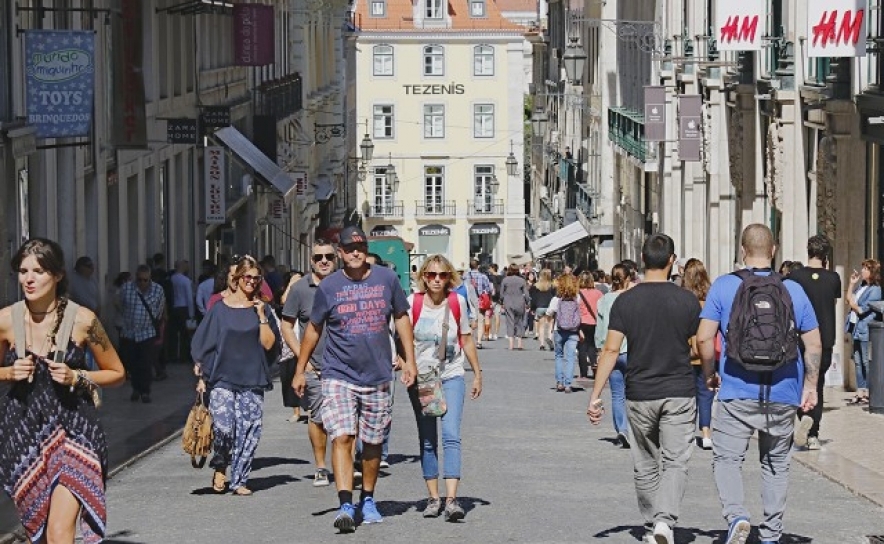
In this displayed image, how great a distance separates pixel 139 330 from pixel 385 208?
70.4 meters

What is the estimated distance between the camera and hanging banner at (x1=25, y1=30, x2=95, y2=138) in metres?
21.1

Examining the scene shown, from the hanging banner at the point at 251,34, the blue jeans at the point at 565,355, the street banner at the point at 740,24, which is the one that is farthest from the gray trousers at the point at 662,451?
the hanging banner at the point at 251,34

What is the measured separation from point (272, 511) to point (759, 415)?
3559 mm

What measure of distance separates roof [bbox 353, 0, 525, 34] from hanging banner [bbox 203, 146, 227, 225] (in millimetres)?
54388

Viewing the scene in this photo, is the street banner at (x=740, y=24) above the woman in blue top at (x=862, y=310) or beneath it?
above

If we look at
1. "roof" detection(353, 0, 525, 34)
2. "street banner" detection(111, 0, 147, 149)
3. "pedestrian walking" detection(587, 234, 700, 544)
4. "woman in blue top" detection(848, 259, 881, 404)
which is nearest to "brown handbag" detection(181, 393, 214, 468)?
"pedestrian walking" detection(587, 234, 700, 544)

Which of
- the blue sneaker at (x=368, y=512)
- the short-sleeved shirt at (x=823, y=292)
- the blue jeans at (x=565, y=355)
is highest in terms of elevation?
the short-sleeved shirt at (x=823, y=292)

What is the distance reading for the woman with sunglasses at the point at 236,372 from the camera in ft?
45.6

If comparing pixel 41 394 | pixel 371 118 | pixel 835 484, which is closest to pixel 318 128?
pixel 371 118

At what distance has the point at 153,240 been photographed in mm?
32500

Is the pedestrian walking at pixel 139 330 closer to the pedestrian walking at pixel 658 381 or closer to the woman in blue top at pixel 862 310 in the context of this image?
the woman in blue top at pixel 862 310

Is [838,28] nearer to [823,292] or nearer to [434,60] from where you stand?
[823,292]

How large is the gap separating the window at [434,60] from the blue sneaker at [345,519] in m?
81.7

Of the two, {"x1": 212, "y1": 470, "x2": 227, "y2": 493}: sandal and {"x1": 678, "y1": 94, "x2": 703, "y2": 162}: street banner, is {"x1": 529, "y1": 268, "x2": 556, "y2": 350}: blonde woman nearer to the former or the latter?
{"x1": 678, "y1": 94, "x2": 703, "y2": 162}: street banner
